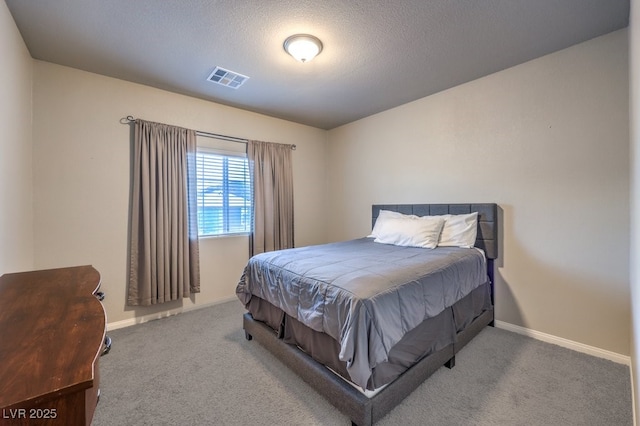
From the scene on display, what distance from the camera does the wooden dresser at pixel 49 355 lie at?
60 cm

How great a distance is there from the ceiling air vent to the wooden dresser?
87.8 inches

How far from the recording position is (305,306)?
5.78 feet

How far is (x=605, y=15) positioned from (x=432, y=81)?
128 cm

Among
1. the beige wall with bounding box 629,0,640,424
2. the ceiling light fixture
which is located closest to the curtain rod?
the ceiling light fixture

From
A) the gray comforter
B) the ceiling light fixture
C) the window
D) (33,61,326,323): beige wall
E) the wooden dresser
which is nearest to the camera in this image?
the wooden dresser

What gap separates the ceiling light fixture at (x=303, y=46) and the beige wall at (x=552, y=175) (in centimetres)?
175

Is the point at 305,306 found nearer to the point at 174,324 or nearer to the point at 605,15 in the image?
the point at 174,324

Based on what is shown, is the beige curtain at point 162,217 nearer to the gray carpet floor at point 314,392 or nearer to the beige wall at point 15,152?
the gray carpet floor at point 314,392

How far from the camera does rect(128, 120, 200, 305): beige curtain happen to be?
2.86 meters

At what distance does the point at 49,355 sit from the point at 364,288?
1278mm

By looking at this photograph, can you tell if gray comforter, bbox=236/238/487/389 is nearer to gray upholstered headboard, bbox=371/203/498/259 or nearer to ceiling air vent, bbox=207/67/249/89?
gray upholstered headboard, bbox=371/203/498/259

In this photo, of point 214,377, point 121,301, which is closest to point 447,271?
point 214,377

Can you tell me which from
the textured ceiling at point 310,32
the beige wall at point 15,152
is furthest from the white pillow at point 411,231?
the beige wall at point 15,152

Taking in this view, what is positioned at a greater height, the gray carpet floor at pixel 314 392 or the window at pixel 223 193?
the window at pixel 223 193
